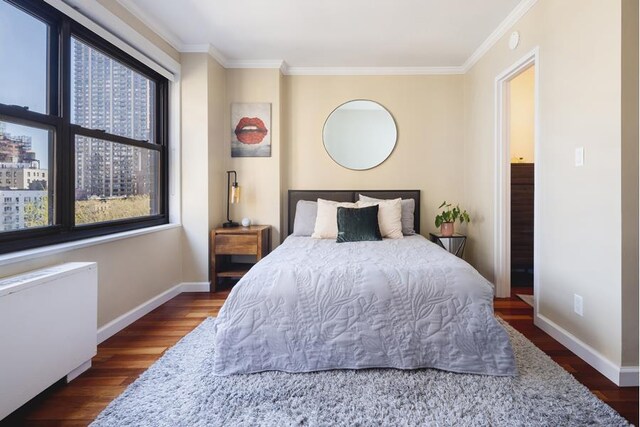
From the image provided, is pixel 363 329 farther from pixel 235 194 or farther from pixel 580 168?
pixel 235 194

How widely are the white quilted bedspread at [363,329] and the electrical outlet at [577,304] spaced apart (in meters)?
0.65

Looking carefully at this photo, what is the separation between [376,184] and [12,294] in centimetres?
331

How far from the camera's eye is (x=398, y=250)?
2574mm

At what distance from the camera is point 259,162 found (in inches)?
150

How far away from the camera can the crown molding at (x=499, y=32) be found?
2.60 meters

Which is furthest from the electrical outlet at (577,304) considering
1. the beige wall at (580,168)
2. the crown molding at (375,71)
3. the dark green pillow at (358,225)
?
the crown molding at (375,71)

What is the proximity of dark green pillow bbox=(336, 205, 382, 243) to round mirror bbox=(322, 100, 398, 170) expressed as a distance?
943 mm

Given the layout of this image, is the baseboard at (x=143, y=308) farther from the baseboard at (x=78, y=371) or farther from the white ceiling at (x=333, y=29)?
the white ceiling at (x=333, y=29)

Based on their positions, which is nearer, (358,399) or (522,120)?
(358,399)

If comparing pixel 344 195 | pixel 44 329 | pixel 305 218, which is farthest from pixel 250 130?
pixel 44 329

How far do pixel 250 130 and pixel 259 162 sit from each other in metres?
0.38

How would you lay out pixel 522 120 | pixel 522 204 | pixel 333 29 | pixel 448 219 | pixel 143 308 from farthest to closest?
pixel 522 120 → pixel 522 204 → pixel 448 219 → pixel 333 29 → pixel 143 308

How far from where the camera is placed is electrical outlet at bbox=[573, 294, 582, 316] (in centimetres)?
205

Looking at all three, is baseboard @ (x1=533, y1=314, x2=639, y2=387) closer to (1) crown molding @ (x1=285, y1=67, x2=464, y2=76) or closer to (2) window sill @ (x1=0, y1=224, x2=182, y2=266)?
(1) crown molding @ (x1=285, y1=67, x2=464, y2=76)
